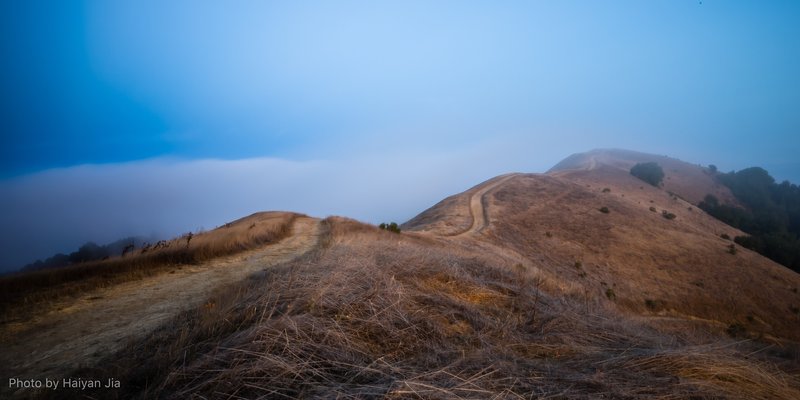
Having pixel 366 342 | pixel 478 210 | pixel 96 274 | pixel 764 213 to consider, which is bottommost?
pixel 764 213

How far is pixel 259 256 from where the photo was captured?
36.2ft

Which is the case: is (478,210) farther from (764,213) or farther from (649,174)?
(764,213)

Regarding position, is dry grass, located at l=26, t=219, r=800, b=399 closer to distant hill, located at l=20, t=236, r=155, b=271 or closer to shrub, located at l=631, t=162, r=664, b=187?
distant hill, located at l=20, t=236, r=155, b=271

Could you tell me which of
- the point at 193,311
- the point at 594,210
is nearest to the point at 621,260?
the point at 594,210

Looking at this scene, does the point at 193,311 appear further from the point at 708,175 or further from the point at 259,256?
the point at 708,175

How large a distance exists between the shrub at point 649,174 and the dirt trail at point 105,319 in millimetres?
69135

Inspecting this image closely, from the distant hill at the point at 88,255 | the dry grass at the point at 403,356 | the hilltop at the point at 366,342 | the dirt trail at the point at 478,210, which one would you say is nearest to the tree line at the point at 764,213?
the dirt trail at the point at 478,210

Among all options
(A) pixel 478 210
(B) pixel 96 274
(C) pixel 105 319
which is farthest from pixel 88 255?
(A) pixel 478 210

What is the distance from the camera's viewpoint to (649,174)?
58.3 m

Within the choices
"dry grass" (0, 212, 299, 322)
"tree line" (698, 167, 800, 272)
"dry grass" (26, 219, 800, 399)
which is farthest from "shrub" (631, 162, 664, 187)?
"dry grass" (0, 212, 299, 322)

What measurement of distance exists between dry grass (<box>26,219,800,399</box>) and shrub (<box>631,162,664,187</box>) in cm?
6650

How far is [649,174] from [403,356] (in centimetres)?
7235

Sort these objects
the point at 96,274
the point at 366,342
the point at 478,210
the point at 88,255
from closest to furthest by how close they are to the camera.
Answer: the point at 366,342 → the point at 96,274 → the point at 88,255 → the point at 478,210

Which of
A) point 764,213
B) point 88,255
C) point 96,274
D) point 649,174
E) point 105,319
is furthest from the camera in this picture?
point 649,174
